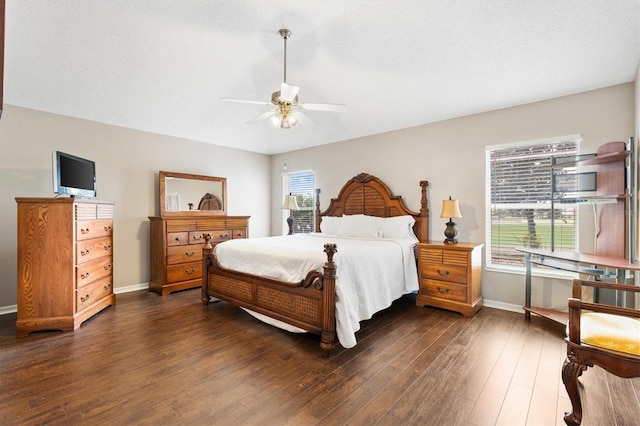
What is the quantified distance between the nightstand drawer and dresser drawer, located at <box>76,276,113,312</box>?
3.90m

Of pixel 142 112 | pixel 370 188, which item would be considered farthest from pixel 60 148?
pixel 370 188

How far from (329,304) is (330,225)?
2.64 m

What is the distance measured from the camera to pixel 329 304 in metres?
2.53

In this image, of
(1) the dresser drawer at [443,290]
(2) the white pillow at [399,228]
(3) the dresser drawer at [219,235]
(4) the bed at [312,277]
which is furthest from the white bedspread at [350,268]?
(3) the dresser drawer at [219,235]

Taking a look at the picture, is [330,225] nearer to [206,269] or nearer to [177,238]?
[206,269]

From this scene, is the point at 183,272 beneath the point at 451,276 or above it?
beneath

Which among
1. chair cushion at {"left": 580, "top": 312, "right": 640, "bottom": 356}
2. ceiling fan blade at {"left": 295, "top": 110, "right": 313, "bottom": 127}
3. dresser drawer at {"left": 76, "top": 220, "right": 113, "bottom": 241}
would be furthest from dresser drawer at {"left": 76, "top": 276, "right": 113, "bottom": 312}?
chair cushion at {"left": 580, "top": 312, "right": 640, "bottom": 356}

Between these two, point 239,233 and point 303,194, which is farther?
point 303,194

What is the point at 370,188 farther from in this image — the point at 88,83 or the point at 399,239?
the point at 88,83

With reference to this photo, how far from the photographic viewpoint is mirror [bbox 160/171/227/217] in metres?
4.89

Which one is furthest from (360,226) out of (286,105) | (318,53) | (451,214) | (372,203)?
(318,53)

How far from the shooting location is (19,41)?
246 cm

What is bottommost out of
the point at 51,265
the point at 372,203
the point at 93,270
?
the point at 93,270

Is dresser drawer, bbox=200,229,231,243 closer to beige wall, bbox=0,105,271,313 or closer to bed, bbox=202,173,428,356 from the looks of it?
beige wall, bbox=0,105,271,313
